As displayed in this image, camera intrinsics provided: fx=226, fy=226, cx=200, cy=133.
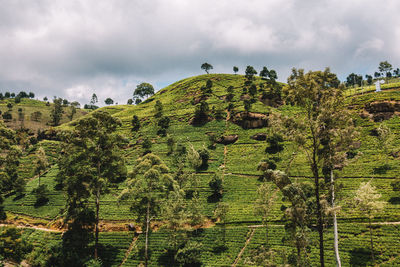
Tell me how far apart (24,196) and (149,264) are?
52.6 meters

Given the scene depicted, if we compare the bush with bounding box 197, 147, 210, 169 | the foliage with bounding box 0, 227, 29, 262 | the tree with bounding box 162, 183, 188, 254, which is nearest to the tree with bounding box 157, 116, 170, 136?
the bush with bounding box 197, 147, 210, 169

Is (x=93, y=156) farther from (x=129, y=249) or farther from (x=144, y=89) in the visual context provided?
(x=144, y=89)

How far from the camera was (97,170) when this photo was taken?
40.7 meters

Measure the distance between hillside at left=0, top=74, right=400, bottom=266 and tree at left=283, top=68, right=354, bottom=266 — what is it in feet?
5.53

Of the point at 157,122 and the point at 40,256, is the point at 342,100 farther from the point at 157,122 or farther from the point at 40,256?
the point at 157,122

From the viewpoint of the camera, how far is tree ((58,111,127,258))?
3931cm

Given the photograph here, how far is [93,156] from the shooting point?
136 feet

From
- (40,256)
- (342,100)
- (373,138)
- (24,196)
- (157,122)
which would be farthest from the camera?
(157,122)

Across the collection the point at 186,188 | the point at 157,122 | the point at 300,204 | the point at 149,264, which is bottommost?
the point at 149,264

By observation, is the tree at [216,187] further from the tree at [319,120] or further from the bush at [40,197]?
the bush at [40,197]

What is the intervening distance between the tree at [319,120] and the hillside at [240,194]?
1684 mm

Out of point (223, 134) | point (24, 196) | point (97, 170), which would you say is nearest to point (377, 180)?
point (223, 134)

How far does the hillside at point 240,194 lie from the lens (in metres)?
37.4

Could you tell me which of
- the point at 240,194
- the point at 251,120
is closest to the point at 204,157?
the point at 240,194
